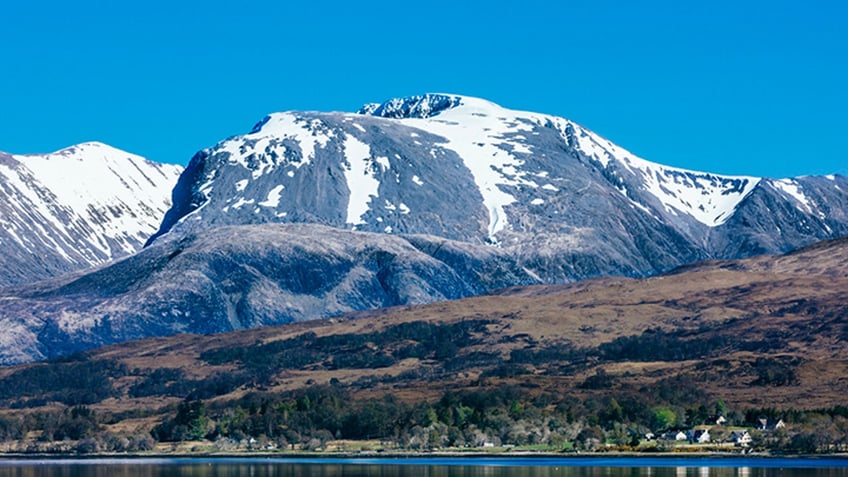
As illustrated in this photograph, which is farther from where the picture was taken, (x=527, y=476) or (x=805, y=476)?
(x=527, y=476)

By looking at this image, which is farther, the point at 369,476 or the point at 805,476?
the point at 369,476

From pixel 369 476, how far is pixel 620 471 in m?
30.5

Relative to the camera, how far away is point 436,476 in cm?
19412

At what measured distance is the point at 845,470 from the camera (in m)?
188

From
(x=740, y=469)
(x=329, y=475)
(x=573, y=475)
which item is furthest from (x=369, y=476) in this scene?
(x=740, y=469)

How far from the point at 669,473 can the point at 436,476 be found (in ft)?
89.7

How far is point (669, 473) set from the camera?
626 ft

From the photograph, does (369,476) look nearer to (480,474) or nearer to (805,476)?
(480,474)

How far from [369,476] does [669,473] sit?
35.2 metres

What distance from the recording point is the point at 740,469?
19775 cm

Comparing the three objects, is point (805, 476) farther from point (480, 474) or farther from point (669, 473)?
point (480, 474)

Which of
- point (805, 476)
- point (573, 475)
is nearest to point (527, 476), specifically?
point (573, 475)

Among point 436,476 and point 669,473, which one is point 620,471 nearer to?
point 669,473

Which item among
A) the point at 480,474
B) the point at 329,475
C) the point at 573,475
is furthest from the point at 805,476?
the point at 329,475
